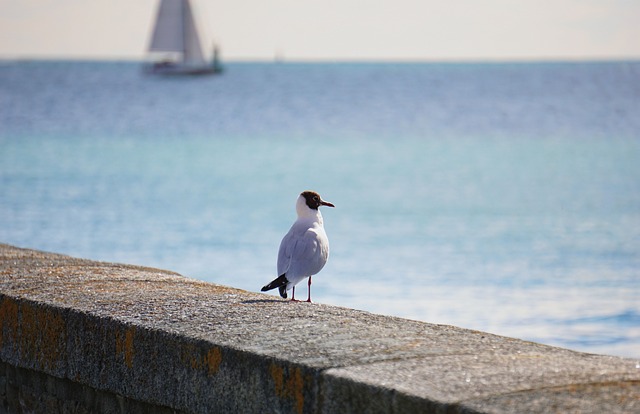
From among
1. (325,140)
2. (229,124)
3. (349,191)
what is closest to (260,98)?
(229,124)

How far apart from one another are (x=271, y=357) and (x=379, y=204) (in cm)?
1473

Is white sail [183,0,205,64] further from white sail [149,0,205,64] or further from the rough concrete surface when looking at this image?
the rough concrete surface

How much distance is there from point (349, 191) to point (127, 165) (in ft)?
23.2

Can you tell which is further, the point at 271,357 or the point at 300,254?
the point at 300,254

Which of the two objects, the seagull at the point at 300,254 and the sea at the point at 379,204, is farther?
the sea at the point at 379,204

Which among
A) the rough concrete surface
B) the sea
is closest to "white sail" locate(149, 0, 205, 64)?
the sea

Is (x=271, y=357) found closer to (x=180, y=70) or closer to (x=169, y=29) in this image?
(x=169, y=29)

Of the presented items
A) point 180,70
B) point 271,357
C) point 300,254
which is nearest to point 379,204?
point 300,254

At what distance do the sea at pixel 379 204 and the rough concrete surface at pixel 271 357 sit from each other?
4844 millimetres

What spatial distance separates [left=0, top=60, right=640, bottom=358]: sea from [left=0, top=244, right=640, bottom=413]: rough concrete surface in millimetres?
4844

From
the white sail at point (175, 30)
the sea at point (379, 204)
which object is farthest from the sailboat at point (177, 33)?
the sea at point (379, 204)

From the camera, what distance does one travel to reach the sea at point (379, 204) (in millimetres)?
9398

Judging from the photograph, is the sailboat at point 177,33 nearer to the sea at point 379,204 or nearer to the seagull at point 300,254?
the sea at point 379,204

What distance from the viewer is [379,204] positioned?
17141 mm
